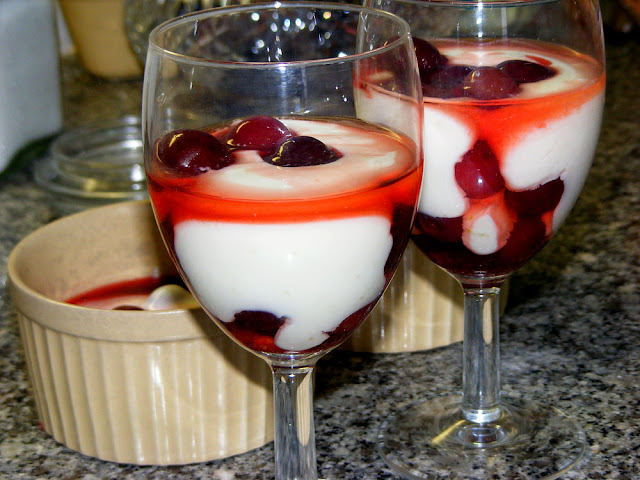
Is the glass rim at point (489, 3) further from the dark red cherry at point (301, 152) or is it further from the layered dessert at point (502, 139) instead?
the dark red cherry at point (301, 152)

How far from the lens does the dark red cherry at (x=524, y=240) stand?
0.58 metres

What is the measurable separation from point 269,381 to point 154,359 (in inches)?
2.9


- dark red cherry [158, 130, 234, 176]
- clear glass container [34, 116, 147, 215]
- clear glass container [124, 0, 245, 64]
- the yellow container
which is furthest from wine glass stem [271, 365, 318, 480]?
the yellow container

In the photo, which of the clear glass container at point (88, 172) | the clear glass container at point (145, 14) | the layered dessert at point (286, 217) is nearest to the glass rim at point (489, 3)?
the layered dessert at point (286, 217)

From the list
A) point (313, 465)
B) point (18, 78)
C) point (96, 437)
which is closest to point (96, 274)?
point (96, 437)

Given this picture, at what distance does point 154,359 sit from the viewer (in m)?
0.60

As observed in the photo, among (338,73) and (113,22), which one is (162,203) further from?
(113,22)

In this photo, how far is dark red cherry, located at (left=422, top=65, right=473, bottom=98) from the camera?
1.81 ft

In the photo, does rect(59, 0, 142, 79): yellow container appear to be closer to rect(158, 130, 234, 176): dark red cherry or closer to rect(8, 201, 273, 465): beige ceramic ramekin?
rect(8, 201, 273, 465): beige ceramic ramekin

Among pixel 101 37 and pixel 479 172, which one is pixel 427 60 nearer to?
pixel 479 172

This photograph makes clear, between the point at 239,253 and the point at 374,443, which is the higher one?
the point at 239,253

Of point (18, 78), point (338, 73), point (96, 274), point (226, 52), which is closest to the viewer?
point (338, 73)

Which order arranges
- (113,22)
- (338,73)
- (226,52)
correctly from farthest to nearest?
(113,22) → (226,52) → (338,73)

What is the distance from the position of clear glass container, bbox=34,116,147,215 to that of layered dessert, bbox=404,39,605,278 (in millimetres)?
437
